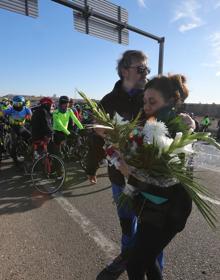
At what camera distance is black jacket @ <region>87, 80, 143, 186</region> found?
2980 mm

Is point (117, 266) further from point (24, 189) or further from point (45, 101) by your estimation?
point (45, 101)

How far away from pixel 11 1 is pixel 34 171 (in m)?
4.97

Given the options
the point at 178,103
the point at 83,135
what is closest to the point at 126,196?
the point at 178,103

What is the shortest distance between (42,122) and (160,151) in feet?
18.0

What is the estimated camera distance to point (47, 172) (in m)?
6.88

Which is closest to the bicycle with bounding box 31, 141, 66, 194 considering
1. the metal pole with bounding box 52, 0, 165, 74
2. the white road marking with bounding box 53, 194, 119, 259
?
the white road marking with bounding box 53, 194, 119, 259

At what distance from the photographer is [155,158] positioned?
207 centimetres

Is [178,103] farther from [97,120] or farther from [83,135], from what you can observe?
[83,135]

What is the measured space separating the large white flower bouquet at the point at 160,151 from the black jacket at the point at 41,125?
5071 mm

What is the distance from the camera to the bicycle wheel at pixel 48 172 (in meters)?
6.72

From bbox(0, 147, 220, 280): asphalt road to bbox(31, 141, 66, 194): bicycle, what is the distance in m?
0.36

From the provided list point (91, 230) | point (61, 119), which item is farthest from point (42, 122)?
point (91, 230)

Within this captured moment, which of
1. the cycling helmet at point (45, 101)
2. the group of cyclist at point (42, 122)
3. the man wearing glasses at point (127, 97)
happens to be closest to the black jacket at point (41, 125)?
the group of cyclist at point (42, 122)

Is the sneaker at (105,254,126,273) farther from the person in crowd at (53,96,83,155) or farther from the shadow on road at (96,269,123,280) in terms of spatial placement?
the person in crowd at (53,96,83,155)
